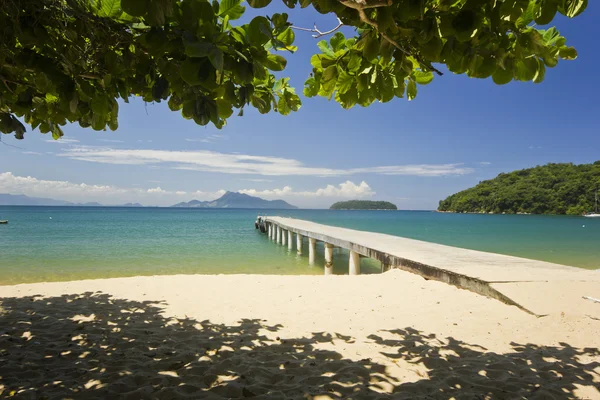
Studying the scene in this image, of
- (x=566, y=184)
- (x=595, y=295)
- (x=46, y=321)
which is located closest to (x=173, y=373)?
(x=46, y=321)

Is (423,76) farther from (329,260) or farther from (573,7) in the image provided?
(329,260)

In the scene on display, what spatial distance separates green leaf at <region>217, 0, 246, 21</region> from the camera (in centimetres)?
157

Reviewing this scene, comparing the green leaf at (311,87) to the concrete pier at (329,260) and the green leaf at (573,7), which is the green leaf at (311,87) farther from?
the concrete pier at (329,260)

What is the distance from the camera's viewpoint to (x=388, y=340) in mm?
4340

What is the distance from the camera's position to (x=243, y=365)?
356cm

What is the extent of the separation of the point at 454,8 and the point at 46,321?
6305 millimetres

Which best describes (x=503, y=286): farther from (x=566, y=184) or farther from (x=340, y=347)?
(x=566, y=184)

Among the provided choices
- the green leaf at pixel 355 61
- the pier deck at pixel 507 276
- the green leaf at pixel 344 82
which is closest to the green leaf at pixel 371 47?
the green leaf at pixel 355 61

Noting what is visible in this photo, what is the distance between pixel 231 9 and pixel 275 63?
33cm

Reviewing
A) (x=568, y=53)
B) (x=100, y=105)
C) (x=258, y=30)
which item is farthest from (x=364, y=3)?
(x=100, y=105)

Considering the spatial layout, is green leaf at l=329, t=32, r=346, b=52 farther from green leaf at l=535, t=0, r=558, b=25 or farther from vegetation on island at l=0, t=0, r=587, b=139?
green leaf at l=535, t=0, r=558, b=25

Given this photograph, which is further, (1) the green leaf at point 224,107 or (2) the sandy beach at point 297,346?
(2) the sandy beach at point 297,346

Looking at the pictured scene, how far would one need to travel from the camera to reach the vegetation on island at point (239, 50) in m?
1.55

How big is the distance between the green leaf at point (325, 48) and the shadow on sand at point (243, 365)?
266 centimetres
